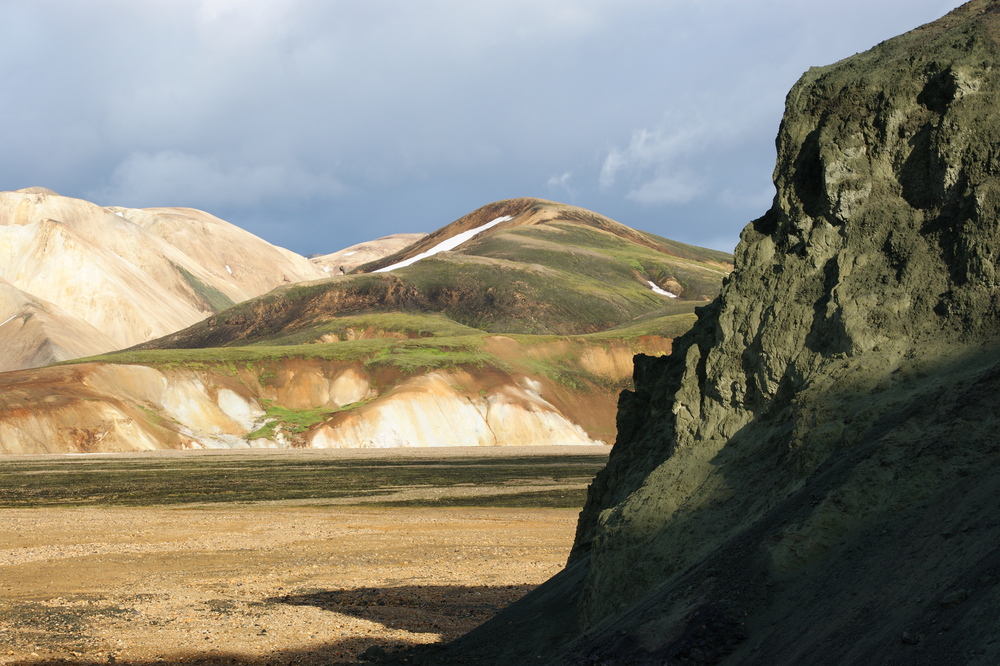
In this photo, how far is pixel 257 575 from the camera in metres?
20.2

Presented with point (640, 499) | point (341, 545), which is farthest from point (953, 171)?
point (341, 545)

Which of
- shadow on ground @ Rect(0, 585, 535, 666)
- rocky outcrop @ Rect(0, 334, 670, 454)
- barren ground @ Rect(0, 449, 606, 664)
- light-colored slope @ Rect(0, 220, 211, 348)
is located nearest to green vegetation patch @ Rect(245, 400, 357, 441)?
rocky outcrop @ Rect(0, 334, 670, 454)

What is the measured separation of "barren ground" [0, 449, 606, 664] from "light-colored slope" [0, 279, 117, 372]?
119m

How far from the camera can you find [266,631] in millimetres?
14156

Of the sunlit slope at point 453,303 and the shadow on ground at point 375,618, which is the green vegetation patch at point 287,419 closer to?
the sunlit slope at point 453,303

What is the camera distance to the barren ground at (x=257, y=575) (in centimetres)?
1355

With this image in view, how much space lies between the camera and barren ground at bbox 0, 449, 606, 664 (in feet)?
44.4

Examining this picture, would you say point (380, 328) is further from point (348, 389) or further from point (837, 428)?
point (837, 428)

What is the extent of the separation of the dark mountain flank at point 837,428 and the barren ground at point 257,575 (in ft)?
11.8

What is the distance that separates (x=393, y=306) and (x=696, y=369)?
14131 cm

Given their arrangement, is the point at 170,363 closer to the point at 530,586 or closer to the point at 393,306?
the point at 393,306

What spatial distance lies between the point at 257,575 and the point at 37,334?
145921mm

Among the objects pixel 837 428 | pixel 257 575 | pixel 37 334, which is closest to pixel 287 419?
pixel 37 334

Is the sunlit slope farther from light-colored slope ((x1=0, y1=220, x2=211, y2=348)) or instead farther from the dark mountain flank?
the dark mountain flank
